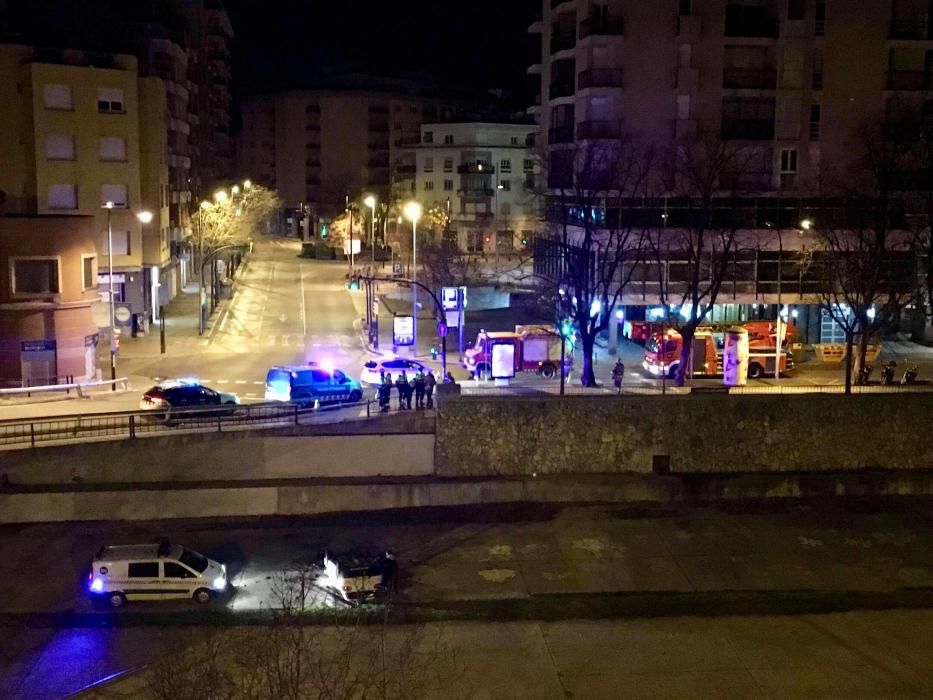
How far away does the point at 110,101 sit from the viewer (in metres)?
47.5

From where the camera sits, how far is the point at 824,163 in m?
48.4

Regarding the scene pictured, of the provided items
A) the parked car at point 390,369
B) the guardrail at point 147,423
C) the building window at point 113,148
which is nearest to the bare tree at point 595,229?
the parked car at point 390,369

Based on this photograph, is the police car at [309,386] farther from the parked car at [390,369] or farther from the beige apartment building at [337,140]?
the beige apartment building at [337,140]

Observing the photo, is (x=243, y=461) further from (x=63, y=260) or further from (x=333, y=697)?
(x=333, y=697)

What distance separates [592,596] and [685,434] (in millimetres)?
8918

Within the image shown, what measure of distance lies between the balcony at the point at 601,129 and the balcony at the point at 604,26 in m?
3.92

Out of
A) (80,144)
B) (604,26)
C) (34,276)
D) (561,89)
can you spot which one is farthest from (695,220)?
(80,144)

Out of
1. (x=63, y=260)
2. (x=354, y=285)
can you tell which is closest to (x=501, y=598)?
(x=63, y=260)

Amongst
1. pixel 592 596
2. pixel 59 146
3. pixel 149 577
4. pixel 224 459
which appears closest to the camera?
pixel 149 577

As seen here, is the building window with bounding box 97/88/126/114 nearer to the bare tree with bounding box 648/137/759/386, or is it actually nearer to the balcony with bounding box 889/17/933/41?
the bare tree with bounding box 648/137/759/386

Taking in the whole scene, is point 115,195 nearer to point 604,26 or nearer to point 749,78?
point 604,26

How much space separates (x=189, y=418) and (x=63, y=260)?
10138 millimetres

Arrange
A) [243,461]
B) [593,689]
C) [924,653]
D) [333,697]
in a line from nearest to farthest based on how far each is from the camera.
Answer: [333,697]
[593,689]
[924,653]
[243,461]

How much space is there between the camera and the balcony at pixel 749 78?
157 feet
